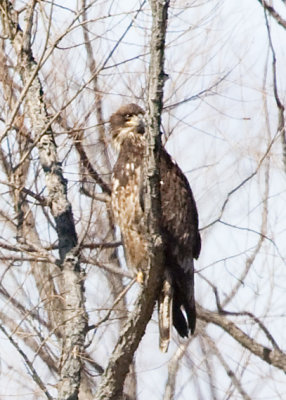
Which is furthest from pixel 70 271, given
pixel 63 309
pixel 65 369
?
pixel 65 369

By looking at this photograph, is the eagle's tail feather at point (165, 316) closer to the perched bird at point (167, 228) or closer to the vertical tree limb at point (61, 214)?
the perched bird at point (167, 228)

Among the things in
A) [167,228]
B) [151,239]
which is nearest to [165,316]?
[167,228]

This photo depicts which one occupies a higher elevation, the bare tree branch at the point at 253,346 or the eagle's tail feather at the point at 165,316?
the bare tree branch at the point at 253,346

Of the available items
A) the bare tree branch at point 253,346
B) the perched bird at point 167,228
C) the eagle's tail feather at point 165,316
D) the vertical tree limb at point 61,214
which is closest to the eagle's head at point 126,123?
the perched bird at point 167,228

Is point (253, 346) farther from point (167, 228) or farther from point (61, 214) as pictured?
point (61, 214)

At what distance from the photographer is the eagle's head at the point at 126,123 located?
4.99 meters

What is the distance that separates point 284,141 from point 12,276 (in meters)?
1.91

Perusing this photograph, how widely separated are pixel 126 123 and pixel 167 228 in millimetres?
875

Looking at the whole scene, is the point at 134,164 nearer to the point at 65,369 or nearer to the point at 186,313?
the point at 186,313

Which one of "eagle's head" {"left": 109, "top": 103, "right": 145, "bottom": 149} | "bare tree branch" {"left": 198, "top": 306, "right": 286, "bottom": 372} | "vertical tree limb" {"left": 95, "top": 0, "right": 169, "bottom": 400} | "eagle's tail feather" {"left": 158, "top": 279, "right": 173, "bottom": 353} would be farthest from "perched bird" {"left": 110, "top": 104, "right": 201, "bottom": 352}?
"bare tree branch" {"left": 198, "top": 306, "right": 286, "bottom": 372}

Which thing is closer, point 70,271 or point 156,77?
point 156,77

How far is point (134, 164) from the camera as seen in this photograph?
4.66m

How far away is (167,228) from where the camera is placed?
4449mm

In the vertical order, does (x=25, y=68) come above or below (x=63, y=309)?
above
